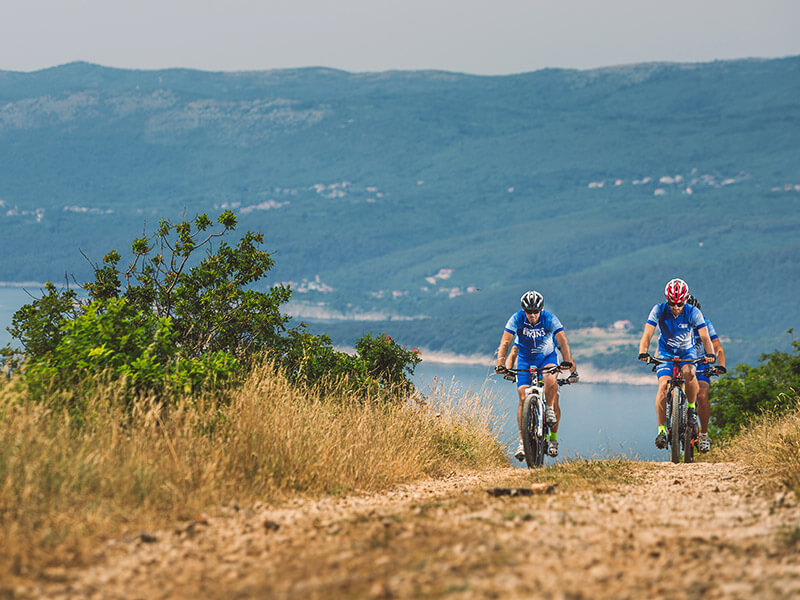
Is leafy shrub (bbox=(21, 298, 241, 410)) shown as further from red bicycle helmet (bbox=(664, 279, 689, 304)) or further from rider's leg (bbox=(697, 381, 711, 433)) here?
rider's leg (bbox=(697, 381, 711, 433))

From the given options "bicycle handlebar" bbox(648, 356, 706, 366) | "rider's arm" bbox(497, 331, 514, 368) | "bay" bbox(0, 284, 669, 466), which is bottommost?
"bay" bbox(0, 284, 669, 466)

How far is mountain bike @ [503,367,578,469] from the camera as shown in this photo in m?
10.7

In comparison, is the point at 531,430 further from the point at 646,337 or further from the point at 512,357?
the point at 646,337

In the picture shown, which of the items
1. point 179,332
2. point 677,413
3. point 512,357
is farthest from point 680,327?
point 179,332

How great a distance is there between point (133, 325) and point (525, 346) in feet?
13.0

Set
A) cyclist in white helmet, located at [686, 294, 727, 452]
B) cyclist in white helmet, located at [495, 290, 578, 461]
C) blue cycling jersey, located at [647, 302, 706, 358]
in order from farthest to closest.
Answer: cyclist in white helmet, located at [686, 294, 727, 452] < blue cycling jersey, located at [647, 302, 706, 358] < cyclist in white helmet, located at [495, 290, 578, 461]

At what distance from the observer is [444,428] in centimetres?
1267

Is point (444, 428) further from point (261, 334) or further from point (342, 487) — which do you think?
point (342, 487)

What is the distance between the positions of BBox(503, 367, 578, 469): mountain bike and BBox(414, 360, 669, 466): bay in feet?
2.55

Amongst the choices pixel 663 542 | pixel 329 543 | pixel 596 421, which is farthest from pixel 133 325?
pixel 596 421

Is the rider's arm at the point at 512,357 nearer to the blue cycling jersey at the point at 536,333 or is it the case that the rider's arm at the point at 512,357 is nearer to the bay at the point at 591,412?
the blue cycling jersey at the point at 536,333

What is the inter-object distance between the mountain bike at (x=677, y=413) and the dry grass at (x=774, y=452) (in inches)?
25.2

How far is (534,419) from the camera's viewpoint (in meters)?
10.8

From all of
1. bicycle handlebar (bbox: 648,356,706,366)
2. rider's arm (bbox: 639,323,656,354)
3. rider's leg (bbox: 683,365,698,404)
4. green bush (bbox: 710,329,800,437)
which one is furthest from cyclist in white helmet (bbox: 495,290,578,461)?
green bush (bbox: 710,329,800,437)
